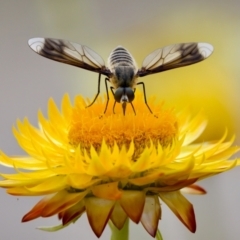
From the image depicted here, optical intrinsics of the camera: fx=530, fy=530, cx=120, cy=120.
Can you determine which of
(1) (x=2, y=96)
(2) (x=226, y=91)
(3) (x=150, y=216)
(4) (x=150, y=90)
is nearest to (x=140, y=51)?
(4) (x=150, y=90)

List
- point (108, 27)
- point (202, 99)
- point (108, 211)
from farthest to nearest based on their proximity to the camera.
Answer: point (108, 27)
point (202, 99)
point (108, 211)

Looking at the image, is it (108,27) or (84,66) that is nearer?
(84,66)

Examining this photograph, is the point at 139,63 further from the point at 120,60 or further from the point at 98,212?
the point at 98,212

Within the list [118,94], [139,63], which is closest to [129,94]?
[118,94]

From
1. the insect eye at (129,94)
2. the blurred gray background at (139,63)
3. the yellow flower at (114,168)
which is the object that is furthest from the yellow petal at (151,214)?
the blurred gray background at (139,63)

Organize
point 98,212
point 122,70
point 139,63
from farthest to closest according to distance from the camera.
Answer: point 139,63, point 122,70, point 98,212

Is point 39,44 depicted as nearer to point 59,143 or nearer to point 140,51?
point 59,143

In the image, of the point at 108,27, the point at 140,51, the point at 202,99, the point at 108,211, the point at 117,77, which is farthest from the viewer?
the point at 108,27

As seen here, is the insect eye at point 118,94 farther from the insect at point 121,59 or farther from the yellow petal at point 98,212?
the yellow petal at point 98,212
